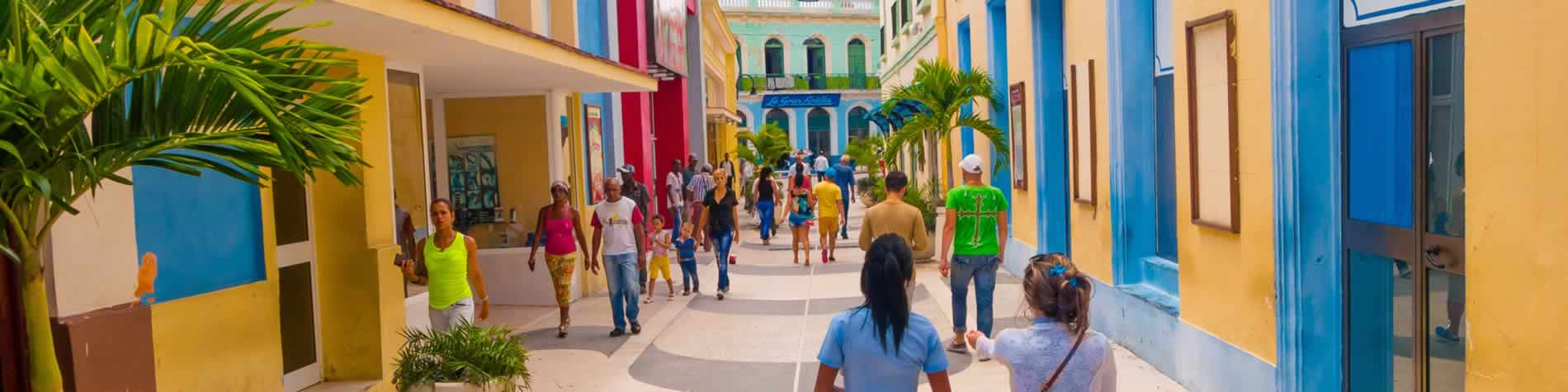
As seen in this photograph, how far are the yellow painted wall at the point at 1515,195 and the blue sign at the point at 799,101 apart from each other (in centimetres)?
4892

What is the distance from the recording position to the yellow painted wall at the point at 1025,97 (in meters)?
12.0

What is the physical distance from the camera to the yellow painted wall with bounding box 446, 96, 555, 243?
1254 cm

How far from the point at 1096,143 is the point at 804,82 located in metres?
44.7

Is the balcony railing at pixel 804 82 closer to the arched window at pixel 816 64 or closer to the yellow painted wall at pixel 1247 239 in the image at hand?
the arched window at pixel 816 64

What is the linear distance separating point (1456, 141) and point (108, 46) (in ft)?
16.0

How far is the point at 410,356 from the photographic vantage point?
6.78 meters

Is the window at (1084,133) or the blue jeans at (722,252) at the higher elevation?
the window at (1084,133)

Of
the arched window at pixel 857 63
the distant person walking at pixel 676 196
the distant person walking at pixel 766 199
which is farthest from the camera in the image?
the arched window at pixel 857 63

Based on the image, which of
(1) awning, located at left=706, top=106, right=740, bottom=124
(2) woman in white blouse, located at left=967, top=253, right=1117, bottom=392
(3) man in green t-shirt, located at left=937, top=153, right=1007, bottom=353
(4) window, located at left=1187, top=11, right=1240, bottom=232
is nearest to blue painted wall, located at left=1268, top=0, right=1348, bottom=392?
Result: (4) window, located at left=1187, top=11, right=1240, bottom=232

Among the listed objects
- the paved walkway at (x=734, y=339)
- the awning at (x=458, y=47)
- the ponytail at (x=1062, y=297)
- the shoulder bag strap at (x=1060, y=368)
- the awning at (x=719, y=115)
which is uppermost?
the awning at (x=719, y=115)

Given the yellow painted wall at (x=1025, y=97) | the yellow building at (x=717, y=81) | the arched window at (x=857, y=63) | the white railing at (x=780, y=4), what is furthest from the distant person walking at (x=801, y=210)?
the arched window at (x=857, y=63)

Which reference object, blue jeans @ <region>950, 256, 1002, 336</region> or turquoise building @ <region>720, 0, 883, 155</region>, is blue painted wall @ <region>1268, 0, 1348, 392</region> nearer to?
blue jeans @ <region>950, 256, 1002, 336</region>

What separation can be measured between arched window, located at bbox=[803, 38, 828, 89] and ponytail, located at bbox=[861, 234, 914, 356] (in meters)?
50.9

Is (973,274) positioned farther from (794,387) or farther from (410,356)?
(410,356)
